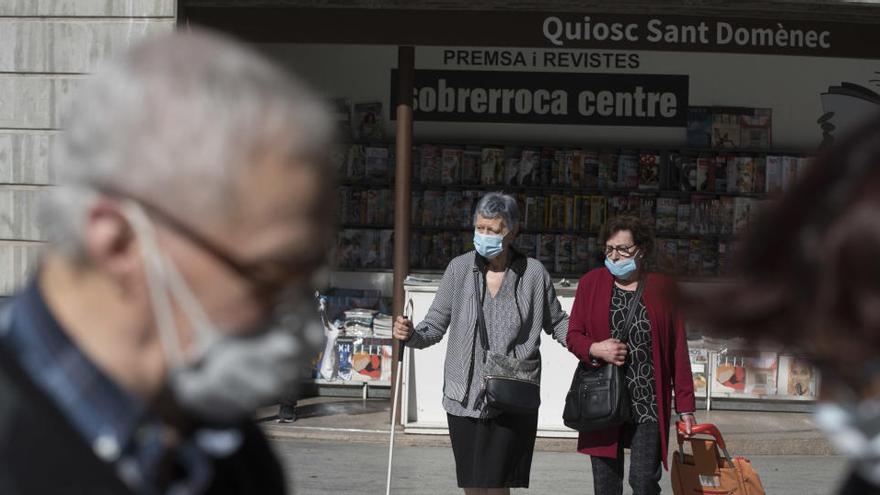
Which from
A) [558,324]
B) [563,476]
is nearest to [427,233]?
[563,476]

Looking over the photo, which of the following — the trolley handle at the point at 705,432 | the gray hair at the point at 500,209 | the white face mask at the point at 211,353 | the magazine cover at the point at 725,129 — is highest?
the magazine cover at the point at 725,129

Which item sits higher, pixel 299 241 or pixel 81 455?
pixel 299 241

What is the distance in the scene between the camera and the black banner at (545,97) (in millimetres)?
13156

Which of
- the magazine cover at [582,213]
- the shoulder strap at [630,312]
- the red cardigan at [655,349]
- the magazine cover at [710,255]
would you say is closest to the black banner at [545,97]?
the magazine cover at [582,213]

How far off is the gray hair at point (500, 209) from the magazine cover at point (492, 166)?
6.12 meters

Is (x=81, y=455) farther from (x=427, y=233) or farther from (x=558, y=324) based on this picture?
(x=427, y=233)

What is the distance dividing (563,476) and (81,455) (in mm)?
8956

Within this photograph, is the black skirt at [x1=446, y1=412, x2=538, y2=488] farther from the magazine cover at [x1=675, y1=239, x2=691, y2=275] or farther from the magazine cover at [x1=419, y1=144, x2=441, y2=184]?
the magazine cover at [x1=675, y1=239, x2=691, y2=275]

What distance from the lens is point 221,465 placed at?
1957 millimetres

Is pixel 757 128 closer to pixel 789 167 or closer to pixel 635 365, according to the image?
pixel 789 167

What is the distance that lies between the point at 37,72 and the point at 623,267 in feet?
19.6

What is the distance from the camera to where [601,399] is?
694cm

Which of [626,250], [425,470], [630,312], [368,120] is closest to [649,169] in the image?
[368,120]

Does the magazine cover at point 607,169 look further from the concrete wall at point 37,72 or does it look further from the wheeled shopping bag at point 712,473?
the wheeled shopping bag at point 712,473
